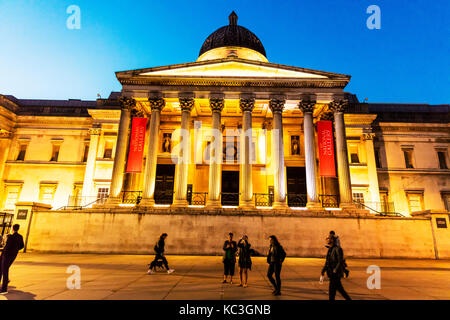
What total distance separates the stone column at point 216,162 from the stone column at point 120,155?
686cm

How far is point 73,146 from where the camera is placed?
1112 inches

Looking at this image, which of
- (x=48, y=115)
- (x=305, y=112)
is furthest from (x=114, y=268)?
(x=48, y=115)

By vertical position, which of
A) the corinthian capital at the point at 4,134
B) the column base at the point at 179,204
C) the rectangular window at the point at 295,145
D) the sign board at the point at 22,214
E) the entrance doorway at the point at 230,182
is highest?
the corinthian capital at the point at 4,134

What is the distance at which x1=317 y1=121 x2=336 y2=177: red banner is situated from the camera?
19.1 m

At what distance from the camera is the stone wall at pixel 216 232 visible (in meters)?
16.9

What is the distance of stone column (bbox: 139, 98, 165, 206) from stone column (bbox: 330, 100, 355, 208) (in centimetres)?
1409

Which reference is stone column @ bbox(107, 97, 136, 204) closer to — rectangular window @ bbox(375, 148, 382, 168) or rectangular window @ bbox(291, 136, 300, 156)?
rectangular window @ bbox(291, 136, 300, 156)

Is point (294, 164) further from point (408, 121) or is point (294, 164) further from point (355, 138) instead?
point (408, 121)

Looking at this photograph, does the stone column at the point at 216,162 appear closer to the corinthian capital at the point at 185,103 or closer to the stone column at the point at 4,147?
the corinthian capital at the point at 185,103

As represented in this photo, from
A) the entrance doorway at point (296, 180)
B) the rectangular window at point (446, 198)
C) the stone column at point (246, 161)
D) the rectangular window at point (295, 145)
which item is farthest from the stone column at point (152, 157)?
the rectangular window at point (446, 198)

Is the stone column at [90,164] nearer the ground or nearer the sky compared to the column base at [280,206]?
nearer the sky

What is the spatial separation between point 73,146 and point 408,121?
37.3 metres

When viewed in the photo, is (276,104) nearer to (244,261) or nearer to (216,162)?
(216,162)

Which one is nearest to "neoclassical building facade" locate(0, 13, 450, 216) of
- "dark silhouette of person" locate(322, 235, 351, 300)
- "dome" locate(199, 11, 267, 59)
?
"dome" locate(199, 11, 267, 59)
